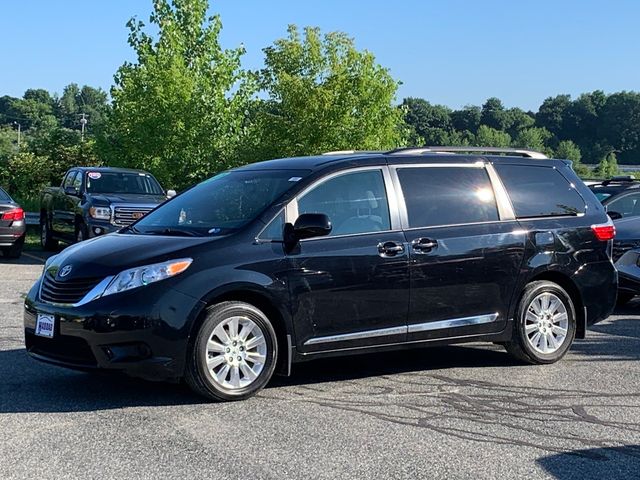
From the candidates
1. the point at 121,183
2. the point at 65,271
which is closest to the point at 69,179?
the point at 121,183

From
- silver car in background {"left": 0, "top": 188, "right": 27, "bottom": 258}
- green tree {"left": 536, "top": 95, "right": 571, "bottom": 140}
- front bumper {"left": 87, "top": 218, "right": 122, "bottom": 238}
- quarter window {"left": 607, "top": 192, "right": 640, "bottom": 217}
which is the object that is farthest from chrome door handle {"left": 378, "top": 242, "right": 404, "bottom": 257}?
green tree {"left": 536, "top": 95, "right": 571, "bottom": 140}

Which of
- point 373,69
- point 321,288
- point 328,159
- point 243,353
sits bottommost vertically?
point 243,353

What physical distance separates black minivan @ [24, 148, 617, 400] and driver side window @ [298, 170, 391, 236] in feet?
0.04

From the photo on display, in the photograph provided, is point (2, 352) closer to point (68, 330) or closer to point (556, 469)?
point (68, 330)

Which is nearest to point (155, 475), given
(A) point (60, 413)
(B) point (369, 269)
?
(A) point (60, 413)

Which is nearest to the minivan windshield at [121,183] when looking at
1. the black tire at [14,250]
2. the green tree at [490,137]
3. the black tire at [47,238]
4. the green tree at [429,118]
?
the black tire at [14,250]

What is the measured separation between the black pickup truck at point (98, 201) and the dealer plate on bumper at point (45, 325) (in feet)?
32.4

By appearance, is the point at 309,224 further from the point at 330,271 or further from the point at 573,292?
the point at 573,292

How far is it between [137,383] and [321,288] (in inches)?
63.8

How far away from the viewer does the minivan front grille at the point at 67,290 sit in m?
6.20

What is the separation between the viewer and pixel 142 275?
6.12 m

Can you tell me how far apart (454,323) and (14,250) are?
12.7 m

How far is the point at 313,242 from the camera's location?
664 centimetres

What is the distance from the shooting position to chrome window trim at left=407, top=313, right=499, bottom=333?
7.06 meters
